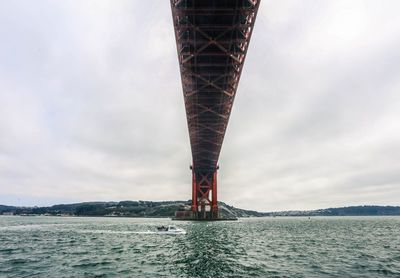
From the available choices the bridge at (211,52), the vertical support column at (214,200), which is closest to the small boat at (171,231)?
the bridge at (211,52)

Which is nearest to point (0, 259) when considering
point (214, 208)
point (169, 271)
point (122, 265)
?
point (122, 265)

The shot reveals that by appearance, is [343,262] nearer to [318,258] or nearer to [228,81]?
[318,258]

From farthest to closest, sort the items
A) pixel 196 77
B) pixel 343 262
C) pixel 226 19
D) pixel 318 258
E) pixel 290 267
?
pixel 196 77 < pixel 226 19 < pixel 318 258 < pixel 343 262 < pixel 290 267

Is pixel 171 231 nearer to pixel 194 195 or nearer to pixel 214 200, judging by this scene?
pixel 214 200

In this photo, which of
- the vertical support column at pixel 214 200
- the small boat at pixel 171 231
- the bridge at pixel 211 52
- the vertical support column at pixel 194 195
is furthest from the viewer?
the vertical support column at pixel 194 195

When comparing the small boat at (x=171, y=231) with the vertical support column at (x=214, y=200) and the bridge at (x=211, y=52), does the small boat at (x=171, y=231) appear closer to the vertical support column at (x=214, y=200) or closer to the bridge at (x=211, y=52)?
the bridge at (x=211, y=52)

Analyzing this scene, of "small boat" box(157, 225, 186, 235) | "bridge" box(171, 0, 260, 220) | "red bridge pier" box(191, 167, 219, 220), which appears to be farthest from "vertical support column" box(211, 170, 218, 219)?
"small boat" box(157, 225, 186, 235)

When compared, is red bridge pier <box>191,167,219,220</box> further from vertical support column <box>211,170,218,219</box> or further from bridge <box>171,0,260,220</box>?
bridge <box>171,0,260,220</box>

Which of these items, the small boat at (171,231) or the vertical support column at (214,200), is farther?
the vertical support column at (214,200)

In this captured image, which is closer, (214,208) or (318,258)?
(318,258)
